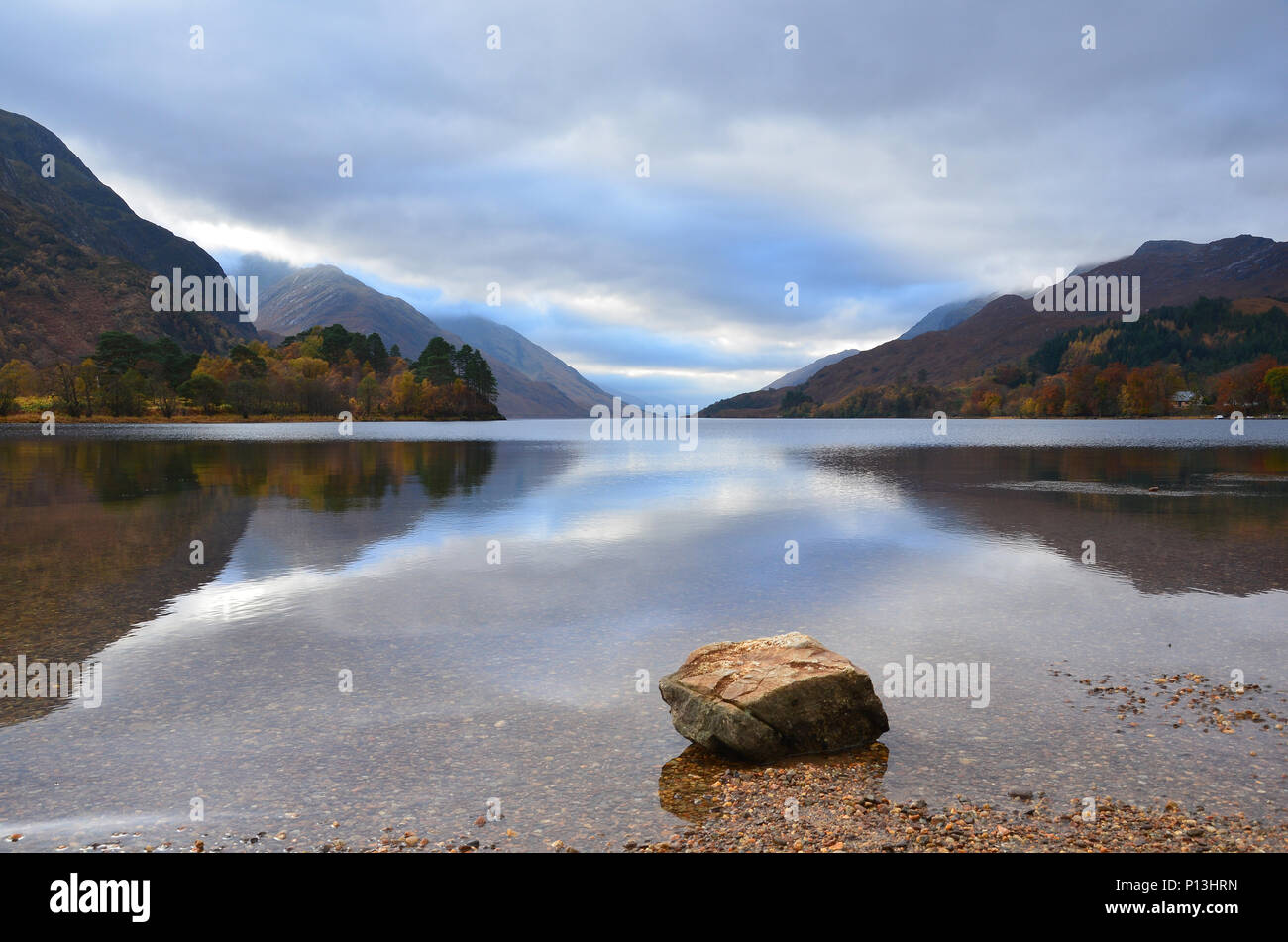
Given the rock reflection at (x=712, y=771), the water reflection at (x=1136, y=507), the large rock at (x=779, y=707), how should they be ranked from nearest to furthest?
1. the rock reflection at (x=712, y=771)
2. the large rock at (x=779, y=707)
3. the water reflection at (x=1136, y=507)

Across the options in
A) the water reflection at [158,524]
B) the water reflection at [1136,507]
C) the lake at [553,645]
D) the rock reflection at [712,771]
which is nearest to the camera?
the rock reflection at [712,771]

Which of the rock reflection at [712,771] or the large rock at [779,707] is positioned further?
the large rock at [779,707]

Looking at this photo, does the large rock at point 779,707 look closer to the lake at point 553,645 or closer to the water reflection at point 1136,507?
the lake at point 553,645

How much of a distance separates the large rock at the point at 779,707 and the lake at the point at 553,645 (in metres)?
0.65

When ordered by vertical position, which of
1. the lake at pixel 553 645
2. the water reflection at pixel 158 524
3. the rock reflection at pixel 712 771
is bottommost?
the rock reflection at pixel 712 771

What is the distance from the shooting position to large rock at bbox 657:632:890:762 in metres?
12.8

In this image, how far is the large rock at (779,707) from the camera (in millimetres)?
12781

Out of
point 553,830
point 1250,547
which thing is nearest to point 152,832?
point 553,830

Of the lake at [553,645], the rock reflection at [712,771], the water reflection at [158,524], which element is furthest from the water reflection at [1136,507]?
the water reflection at [158,524]

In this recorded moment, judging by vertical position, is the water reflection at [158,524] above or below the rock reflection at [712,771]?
above

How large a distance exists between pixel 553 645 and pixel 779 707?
775cm

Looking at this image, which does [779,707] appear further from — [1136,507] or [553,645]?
[1136,507]

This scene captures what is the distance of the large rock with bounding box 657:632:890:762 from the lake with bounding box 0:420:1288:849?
65 centimetres
